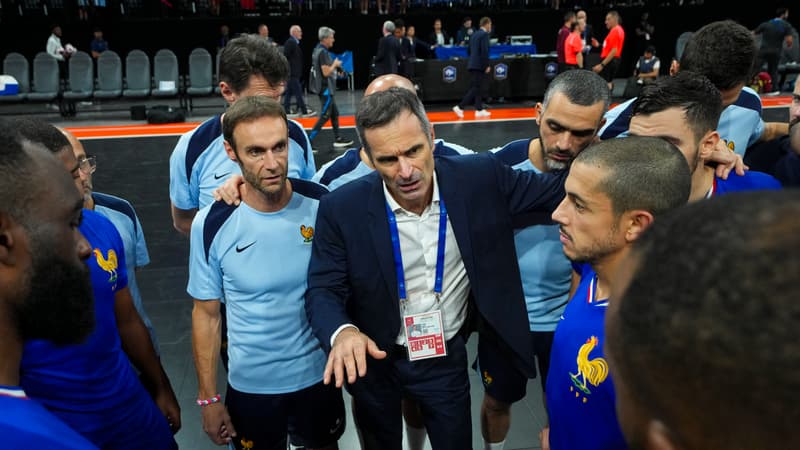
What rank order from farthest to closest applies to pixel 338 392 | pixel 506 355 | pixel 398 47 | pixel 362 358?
pixel 398 47 → pixel 338 392 → pixel 506 355 → pixel 362 358

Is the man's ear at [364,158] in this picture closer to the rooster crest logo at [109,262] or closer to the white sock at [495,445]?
the rooster crest logo at [109,262]

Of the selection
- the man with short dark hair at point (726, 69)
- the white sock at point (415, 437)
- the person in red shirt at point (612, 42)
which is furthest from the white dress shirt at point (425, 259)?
the person in red shirt at point (612, 42)

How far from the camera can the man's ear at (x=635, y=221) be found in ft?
4.61

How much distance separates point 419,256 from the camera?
186 centimetres

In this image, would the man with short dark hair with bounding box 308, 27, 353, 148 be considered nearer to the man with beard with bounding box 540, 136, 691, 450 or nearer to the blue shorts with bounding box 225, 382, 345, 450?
the blue shorts with bounding box 225, 382, 345, 450

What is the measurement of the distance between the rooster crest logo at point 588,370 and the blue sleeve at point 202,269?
126cm

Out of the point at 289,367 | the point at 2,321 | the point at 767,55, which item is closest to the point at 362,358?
the point at 289,367

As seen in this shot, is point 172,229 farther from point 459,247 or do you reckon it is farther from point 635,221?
point 635,221

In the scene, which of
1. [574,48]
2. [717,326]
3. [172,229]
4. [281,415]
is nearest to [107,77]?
[172,229]

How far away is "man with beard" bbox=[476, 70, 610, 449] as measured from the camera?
2041 millimetres

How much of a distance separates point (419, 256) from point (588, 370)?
2.28 ft

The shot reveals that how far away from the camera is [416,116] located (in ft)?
6.09

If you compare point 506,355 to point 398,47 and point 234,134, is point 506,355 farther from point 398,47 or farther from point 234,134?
point 398,47

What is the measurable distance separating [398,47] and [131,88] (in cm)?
558
